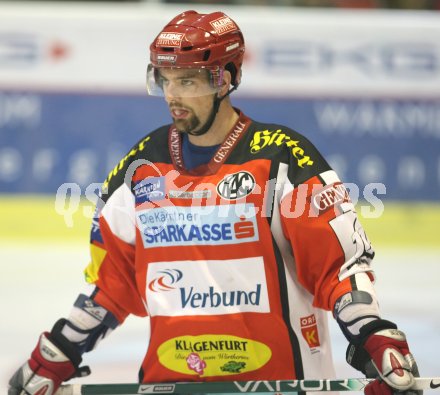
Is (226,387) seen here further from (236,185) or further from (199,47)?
(199,47)

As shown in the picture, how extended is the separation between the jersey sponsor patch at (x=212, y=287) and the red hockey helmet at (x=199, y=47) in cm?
47

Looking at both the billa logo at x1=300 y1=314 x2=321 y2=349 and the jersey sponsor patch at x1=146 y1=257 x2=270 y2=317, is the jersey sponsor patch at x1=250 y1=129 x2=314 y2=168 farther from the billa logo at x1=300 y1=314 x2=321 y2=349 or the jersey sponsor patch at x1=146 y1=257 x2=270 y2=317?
the billa logo at x1=300 y1=314 x2=321 y2=349

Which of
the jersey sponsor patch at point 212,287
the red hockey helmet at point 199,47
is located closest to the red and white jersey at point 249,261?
the jersey sponsor patch at point 212,287

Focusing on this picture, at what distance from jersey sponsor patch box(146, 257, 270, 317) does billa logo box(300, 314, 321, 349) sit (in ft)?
0.35

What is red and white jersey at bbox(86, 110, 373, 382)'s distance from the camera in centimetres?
253

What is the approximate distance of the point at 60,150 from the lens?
650cm

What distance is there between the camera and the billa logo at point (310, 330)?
8.52 ft

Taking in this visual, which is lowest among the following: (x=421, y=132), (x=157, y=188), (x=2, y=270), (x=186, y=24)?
(x=2, y=270)

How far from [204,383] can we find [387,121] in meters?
4.30

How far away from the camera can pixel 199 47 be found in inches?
103

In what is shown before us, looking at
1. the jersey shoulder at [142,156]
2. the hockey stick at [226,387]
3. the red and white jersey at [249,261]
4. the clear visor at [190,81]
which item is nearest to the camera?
the hockey stick at [226,387]

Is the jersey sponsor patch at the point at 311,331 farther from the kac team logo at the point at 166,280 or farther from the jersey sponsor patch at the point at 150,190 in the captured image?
the jersey sponsor patch at the point at 150,190

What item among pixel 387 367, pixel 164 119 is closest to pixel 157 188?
pixel 387 367

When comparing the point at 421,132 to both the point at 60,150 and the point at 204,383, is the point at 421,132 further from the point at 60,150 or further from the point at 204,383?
the point at 204,383
